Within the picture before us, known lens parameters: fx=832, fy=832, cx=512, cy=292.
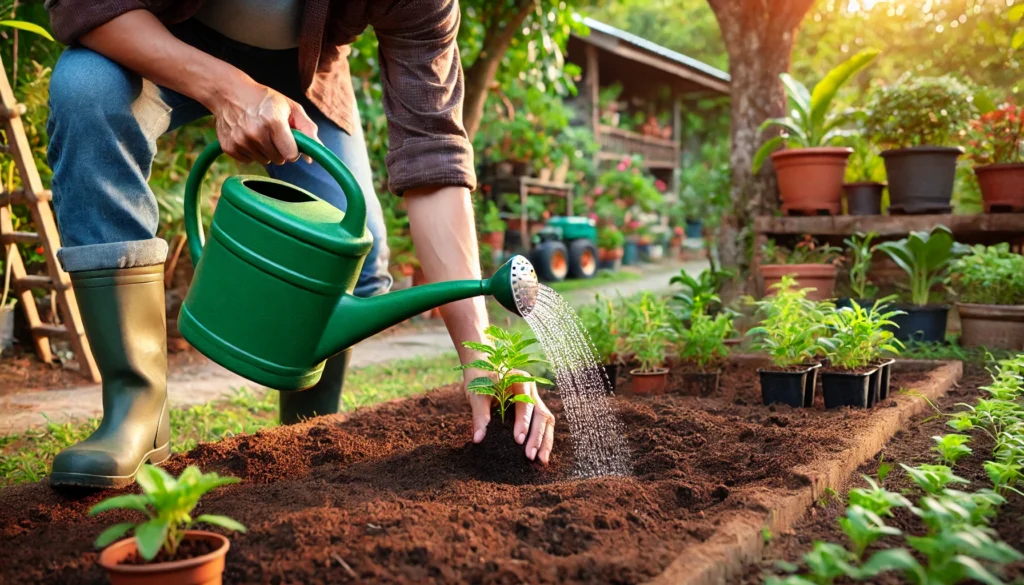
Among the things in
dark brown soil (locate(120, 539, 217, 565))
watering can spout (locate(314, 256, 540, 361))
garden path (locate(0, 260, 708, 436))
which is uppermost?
watering can spout (locate(314, 256, 540, 361))

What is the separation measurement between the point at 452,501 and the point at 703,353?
140cm

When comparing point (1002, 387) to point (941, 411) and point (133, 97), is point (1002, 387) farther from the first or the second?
point (133, 97)

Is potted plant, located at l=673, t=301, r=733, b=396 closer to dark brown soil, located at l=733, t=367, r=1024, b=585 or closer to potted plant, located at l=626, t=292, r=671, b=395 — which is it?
potted plant, located at l=626, t=292, r=671, b=395

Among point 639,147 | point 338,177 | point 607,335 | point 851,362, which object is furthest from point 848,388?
point 639,147

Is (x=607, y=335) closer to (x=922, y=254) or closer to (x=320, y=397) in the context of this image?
(x=320, y=397)

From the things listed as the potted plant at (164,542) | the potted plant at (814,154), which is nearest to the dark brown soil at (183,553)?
the potted plant at (164,542)

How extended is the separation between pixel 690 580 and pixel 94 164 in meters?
1.24

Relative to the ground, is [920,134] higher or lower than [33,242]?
higher

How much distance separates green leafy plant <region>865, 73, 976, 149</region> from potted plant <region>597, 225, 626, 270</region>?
5613 mm

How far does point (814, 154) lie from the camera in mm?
3979

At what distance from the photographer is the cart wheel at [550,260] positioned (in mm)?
8055

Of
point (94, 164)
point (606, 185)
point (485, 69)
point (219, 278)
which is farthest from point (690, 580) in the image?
point (606, 185)

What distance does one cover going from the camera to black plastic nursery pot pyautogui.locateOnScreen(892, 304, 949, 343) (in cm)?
326

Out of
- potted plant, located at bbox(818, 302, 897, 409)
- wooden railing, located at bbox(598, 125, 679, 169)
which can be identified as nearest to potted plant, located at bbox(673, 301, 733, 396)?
potted plant, located at bbox(818, 302, 897, 409)
